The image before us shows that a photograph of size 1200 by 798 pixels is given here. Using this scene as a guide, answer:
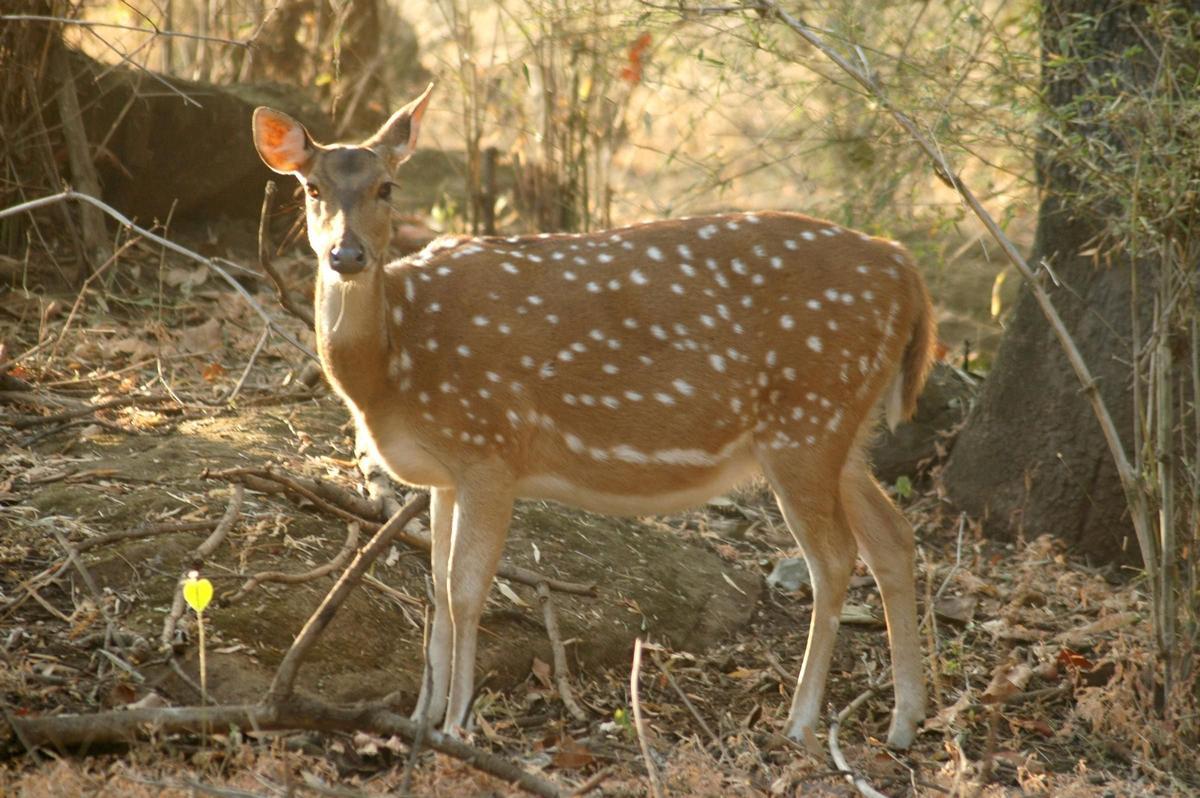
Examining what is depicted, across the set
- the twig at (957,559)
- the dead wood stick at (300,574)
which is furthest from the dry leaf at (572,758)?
the twig at (957,559)

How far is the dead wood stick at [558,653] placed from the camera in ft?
17.7

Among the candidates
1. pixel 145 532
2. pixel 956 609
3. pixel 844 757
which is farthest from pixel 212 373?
pixel 956 609

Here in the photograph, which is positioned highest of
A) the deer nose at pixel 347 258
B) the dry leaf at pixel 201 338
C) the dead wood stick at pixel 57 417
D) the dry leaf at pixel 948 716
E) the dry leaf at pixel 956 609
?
the deer nose at pixel 347 258

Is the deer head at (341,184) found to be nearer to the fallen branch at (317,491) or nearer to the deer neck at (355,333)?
the deer neck at (355,333)

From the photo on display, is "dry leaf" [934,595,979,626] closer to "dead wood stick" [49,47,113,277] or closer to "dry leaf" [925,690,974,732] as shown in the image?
"dry leaf" [925,690,974,732]

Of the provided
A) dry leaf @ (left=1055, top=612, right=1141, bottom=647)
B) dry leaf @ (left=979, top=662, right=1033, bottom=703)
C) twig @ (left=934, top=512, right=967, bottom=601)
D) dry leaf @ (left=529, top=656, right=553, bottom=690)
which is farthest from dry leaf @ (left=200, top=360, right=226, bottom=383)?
dry leaf @ (left=1055, top=612, right=1141, bottom=647)

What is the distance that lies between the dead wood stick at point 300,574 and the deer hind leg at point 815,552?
1.72 m

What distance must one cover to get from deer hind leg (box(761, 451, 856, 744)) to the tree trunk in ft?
5.48

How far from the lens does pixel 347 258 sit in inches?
184

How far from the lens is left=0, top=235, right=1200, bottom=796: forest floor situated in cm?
471

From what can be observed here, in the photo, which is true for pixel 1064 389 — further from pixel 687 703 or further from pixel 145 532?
pixel 145 532

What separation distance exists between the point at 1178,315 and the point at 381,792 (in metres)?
3.47

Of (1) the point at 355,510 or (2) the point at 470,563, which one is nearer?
(2) the point at 470,563

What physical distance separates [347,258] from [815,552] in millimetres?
2213
